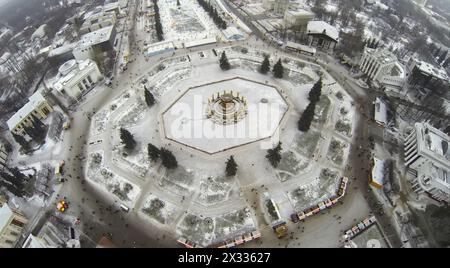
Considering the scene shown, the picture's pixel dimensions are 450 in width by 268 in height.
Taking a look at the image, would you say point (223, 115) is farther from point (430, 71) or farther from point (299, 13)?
point (430, 71)

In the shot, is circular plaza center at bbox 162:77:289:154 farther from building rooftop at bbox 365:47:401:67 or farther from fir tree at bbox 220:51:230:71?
building rooftop at bbox 365:47:401:67

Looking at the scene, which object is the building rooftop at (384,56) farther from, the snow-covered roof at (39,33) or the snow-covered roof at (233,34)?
the snow-covered roof at (39,33)

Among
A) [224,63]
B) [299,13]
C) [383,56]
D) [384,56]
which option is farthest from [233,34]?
[384,56]

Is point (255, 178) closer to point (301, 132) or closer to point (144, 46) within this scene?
point (301, 132)

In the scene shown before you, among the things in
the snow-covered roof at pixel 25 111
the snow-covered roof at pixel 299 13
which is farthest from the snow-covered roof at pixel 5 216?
the snow-covered roof at pixel 299 13

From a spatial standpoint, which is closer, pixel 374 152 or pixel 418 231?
pixel 418 231

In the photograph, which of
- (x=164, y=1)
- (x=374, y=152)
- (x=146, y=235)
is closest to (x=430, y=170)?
(x=374, y=152)
